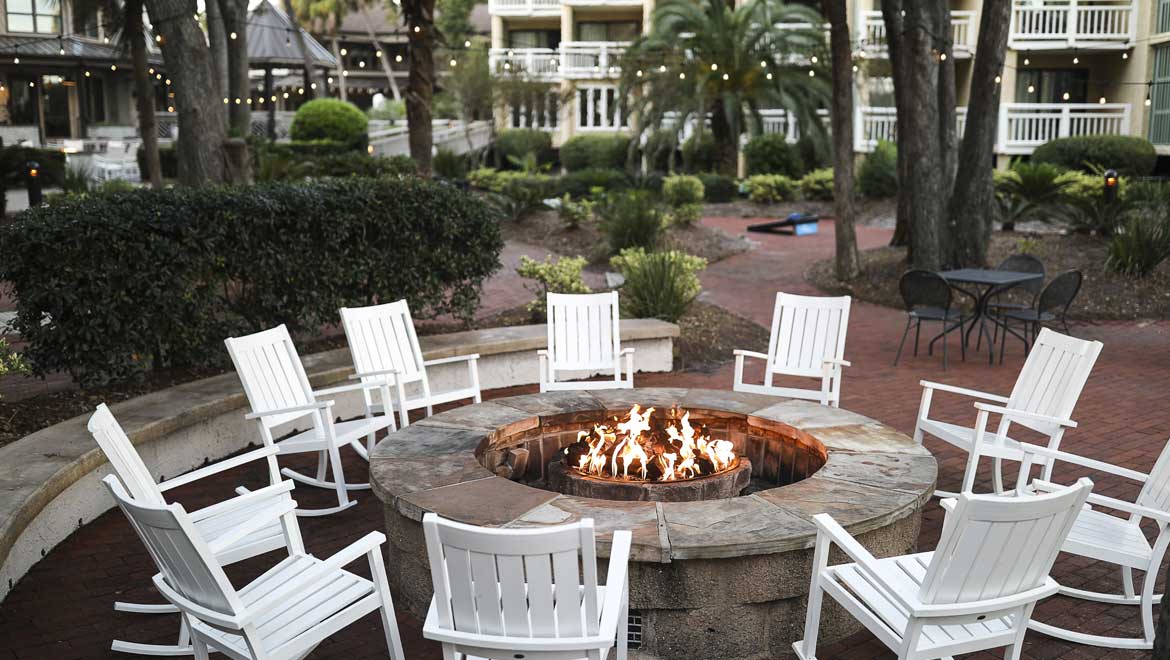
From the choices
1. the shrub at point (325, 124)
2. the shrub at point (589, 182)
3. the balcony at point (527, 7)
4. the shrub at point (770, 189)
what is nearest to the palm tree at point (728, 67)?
the shrub at point (770, 189)

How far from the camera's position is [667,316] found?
10281mm

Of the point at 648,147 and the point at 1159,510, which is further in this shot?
the point at 648,147

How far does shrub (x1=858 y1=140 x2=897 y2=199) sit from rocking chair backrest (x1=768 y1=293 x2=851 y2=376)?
54.8 feet

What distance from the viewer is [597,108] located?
34.4m

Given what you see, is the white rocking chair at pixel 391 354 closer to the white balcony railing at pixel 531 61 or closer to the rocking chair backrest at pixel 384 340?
the rocking chair backrest at pixel 384 340

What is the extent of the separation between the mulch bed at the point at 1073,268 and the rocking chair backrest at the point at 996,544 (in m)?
9.59

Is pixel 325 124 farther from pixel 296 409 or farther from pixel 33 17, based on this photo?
pixel 296 409

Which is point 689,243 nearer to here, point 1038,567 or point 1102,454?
point 1102,454

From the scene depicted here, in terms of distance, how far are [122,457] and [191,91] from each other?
7916 mm

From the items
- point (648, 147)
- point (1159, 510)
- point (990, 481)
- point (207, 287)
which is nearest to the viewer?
point (1159, 510)

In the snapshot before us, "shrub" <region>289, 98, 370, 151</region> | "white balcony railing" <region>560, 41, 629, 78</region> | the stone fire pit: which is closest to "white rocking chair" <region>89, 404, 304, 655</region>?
the stone fire pit

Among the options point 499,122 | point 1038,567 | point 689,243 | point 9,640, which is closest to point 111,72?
point 499,122

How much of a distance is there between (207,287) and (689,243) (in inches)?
429

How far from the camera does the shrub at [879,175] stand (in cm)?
2303
